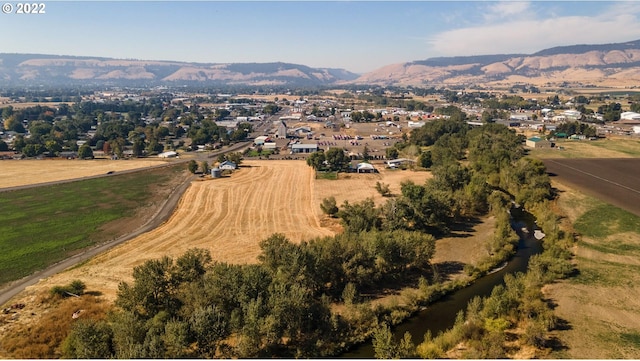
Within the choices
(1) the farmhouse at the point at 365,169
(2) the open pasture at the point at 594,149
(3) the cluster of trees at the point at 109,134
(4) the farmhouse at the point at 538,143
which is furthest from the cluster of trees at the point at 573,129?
(3) the cluster of trees at the point at 109,134

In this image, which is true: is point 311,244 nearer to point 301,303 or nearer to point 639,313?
point 301,303

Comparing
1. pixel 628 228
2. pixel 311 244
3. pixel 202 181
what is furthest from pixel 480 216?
pixel 202 181

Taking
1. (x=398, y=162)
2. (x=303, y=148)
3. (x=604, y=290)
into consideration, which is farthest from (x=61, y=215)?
(x=604, y=290)

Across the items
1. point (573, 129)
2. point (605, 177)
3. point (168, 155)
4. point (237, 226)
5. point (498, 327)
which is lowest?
point (498, 327)

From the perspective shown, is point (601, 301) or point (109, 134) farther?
point (109, 134)

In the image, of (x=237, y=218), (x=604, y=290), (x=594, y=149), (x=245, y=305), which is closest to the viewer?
(x=245, y=305)

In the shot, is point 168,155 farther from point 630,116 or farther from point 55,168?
point 630,116

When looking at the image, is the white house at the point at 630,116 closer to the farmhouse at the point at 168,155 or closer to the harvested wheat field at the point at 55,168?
the farmhouse at the point at 168,155
